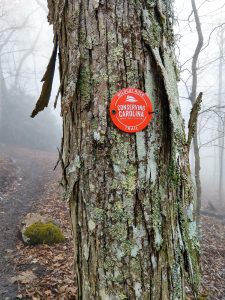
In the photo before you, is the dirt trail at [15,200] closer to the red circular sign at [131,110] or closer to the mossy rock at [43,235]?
the mossy rock at [43,235]

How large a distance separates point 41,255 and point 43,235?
25.5 inches

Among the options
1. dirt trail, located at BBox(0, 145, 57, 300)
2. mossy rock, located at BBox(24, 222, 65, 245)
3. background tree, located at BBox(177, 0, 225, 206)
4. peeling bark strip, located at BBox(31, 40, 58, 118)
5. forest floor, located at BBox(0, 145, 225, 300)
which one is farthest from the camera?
background tree, located at BBox(177, 0, 225, 206)

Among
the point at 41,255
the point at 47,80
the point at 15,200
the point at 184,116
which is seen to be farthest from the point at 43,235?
the point at 184,116

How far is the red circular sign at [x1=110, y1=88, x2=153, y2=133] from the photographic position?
1315 millimetres

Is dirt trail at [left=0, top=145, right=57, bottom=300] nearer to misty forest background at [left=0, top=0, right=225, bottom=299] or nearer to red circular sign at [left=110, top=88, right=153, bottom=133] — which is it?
misty forest background at [left=0, top=0, right=225, bottom=299]

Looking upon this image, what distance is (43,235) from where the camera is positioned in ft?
21.7

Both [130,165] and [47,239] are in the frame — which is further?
[47,239]

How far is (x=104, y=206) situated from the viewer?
1313 mm

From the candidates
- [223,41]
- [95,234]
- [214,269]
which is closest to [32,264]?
[214,269]

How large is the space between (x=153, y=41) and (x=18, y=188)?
38.7 ft

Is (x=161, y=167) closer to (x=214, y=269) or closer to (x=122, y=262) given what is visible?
(x=122, y=262)

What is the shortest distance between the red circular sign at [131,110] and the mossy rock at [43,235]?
19.3ft

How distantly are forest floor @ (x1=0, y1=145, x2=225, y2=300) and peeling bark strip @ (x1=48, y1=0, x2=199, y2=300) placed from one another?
90 cm

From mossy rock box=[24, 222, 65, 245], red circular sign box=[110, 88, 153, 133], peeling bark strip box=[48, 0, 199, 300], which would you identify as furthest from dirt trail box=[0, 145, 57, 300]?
red circular sign box=[110, 88, 153, 133]
